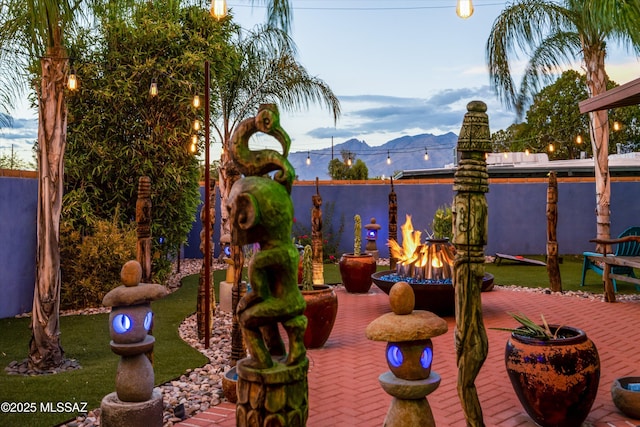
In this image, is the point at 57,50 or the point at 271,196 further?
the point at 57,50

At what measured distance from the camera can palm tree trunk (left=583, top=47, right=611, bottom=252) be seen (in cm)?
1116

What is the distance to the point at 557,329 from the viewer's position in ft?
14.7

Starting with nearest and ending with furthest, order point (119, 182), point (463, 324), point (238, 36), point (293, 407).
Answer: point (293, 407) < point (463, 324) < point (119, 182) < point (238, 36)

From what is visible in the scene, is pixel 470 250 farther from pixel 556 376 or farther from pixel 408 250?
pixel 408 250

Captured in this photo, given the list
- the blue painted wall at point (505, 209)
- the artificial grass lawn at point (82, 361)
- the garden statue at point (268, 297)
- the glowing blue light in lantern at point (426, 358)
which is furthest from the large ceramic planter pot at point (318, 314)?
the blue painted wall at point (505, 209)

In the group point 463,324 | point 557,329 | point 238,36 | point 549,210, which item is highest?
point 238,36

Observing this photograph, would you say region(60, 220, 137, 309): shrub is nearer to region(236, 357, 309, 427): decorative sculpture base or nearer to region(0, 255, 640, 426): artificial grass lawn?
region(0, 255, 640, 426): artificial grass lawn

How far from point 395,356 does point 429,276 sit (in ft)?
16.8

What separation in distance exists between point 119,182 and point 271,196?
361 inches

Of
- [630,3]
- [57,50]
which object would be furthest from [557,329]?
[57,50]

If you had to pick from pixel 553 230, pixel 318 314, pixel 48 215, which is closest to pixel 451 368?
pixel 318 314

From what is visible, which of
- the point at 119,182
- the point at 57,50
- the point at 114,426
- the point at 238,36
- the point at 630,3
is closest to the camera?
the point at 114,426

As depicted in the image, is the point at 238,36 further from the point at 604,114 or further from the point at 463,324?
the point at 463,324

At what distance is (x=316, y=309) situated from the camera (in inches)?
255
